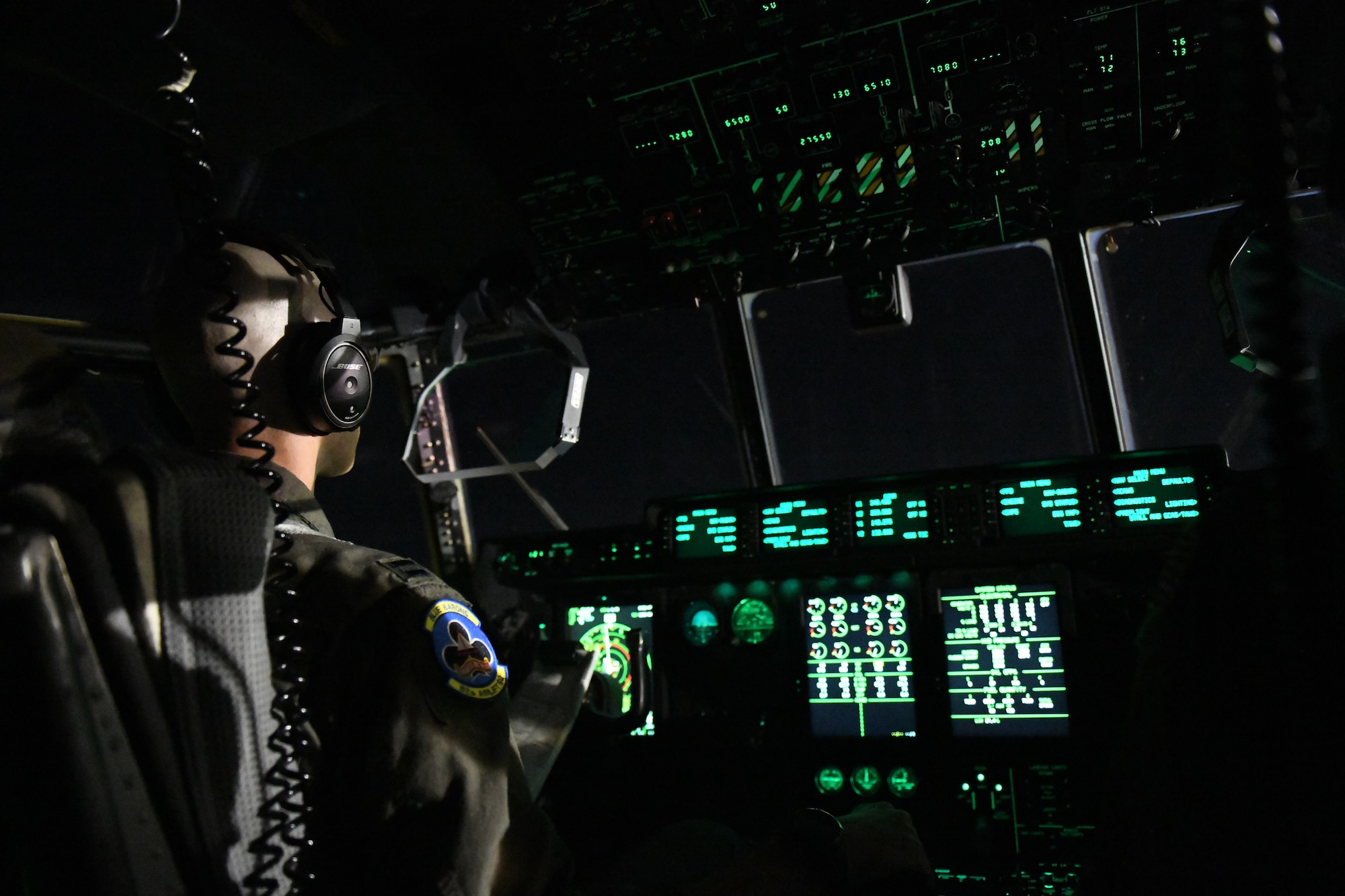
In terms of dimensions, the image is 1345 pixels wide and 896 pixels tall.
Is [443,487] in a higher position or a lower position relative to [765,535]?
higher

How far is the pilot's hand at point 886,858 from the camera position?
1.08 meters

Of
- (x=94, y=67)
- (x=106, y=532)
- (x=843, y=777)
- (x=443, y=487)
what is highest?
(x=94, y=67)

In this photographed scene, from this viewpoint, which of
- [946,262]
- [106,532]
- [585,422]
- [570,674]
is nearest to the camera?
[106,532]

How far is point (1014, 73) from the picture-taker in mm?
1757

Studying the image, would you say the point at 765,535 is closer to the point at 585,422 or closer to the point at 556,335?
the point at 556,335

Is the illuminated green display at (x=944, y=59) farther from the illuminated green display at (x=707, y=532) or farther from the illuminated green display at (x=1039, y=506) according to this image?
the illuminated green display at (x=707, y=532)

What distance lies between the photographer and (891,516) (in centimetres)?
197

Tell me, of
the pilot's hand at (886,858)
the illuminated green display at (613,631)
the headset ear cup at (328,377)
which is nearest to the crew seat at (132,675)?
the headset ear cup at (328,377)

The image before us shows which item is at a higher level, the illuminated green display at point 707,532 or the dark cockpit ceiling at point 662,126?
the dark cockpit ceiling at point 662,126

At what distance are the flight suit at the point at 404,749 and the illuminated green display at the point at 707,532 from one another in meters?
1.08

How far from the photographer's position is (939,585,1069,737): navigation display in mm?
1808

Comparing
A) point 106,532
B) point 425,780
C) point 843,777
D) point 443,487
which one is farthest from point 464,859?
point 443,487

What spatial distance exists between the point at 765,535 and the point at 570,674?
63 cm

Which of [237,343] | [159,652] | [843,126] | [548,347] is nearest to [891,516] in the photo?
[843,126]
